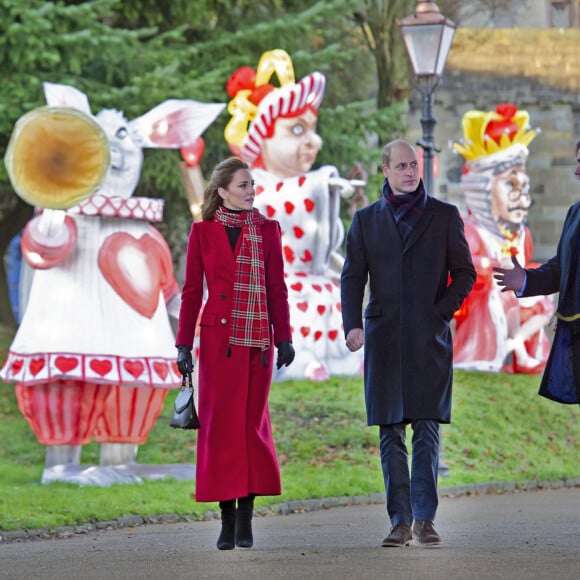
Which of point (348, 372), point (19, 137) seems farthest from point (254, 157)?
point (19, 137)

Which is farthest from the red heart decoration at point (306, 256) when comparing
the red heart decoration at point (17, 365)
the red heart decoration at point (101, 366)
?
the red heart decoration at point (17, 365)

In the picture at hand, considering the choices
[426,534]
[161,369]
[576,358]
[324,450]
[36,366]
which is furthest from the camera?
[324,450]

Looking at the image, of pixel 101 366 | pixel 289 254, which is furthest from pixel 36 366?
pixel 289 254

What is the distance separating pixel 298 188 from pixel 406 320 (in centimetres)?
983

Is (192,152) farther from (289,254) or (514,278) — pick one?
(514,278)

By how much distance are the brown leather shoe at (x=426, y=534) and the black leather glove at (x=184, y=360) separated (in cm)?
134

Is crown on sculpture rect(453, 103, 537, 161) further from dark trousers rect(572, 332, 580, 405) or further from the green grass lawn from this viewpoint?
dark trousers rect(572, 332, 580, 405)

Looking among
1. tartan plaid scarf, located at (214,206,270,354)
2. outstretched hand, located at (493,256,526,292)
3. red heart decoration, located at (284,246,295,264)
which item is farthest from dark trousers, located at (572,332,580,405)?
red heart decoration, located at (284,246,295,264)

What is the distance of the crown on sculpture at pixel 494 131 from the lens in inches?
864

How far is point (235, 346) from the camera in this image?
9.15 meters

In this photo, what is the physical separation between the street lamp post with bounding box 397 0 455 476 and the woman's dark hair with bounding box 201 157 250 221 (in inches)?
266

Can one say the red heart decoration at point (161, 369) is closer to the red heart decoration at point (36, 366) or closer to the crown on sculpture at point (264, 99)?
the red heart decoration at point (36, 366)

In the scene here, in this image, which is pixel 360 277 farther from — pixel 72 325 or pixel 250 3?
pixel 250 3

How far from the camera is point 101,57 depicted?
2059cm
